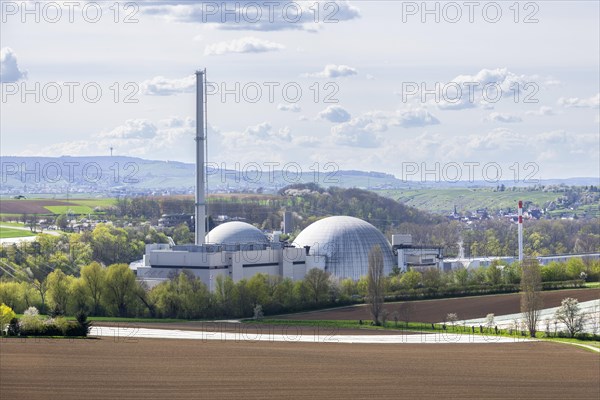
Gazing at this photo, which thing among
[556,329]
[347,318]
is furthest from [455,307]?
[556,329]

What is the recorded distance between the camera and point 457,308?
3952 inches

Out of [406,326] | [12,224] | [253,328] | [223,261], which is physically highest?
[12,224]

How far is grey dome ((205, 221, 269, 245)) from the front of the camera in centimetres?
12712

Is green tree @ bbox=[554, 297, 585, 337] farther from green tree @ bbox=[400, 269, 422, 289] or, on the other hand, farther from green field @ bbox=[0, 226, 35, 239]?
green field @ bbox=[0, 226, 35, 239]

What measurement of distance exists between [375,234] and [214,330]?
48.7 m

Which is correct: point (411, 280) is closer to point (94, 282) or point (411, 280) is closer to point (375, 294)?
point (375, 294)

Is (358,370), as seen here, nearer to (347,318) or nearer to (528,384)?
(528,384)

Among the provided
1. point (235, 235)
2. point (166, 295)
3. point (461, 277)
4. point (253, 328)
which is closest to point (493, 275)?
point (461, 277)

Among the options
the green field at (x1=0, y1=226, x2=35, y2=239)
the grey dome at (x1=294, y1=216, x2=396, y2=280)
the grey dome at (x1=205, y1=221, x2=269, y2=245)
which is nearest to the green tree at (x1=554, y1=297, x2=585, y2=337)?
the grey dome at (x1=294, y1=216, x2=396, y2=280)

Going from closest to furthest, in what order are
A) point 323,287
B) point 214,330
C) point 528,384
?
point 528,384 → point 214,330 → point 323,287

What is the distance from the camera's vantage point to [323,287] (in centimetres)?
10544

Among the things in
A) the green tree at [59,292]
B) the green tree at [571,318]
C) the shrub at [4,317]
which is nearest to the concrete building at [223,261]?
the green tree at [59,292]

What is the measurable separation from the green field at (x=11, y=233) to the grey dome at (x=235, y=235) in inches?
1741

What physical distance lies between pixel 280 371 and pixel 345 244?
2694 inches
